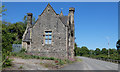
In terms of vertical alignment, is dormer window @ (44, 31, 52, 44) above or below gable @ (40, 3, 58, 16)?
below

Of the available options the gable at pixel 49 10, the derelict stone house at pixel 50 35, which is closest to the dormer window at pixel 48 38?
the derelict stone house at pixel 50 35

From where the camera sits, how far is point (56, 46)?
83.1ft

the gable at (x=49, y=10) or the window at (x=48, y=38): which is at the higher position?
the gable at (x=49, y=10)

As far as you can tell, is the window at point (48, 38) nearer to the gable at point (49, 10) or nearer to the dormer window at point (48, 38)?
the dormer window at point (48, 38)

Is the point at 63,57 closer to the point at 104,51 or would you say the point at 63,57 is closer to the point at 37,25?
the point at 37,25

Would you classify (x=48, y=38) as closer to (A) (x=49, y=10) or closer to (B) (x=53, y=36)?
(B) (x=53, y=36)

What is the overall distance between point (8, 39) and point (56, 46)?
1573 centimetres

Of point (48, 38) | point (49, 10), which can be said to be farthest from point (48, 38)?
point (49, 10)

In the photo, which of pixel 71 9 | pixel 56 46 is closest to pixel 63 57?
pixel 56 46

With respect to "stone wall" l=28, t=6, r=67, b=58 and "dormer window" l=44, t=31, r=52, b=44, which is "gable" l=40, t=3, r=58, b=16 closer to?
"stone wall" l=28, t=6, r=67, b=58

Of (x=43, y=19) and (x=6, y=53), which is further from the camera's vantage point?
(x=43, y=19)

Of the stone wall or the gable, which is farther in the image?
the gable

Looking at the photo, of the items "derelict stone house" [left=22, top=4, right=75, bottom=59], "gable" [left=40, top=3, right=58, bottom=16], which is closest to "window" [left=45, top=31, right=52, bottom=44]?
"derelict stone house" [left=22, top=4, right=75, bottom=59]

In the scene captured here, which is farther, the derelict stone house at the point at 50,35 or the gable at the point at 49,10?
the gable at the point at 49,10
